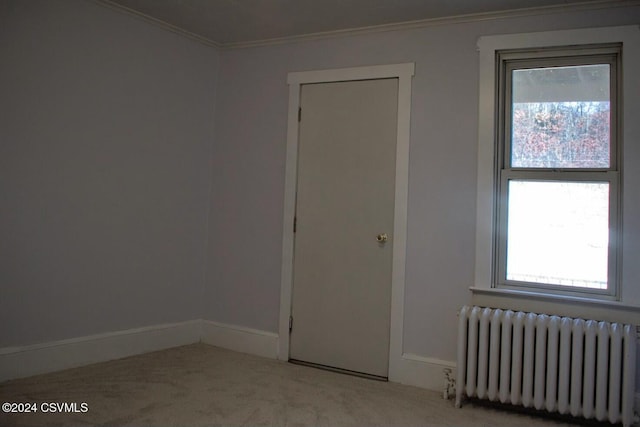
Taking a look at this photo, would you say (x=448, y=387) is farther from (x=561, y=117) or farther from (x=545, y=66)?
(x=545, y=66)

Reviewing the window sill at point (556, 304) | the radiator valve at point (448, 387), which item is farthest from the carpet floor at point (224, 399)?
the window sill at point (556, 304)

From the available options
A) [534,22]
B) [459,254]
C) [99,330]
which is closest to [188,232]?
[99,330]

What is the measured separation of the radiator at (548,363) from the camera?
2.43 m

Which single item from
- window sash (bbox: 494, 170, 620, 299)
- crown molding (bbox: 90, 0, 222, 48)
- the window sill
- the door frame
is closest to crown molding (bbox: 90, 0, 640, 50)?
crown molding (bbox: 90, 0, 222, 48)

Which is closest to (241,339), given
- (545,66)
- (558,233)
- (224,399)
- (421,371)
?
(224,399)

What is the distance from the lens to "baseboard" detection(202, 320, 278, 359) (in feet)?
11.7

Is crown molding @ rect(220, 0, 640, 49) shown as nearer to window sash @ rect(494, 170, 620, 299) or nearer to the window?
the window

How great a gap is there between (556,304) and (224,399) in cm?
200

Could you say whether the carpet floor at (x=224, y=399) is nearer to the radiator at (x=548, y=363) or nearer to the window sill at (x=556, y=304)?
the radiator at (x=548, y=363)

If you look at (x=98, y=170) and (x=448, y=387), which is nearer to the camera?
(x=448, y=387)

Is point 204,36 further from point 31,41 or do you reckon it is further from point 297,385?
point 297,385

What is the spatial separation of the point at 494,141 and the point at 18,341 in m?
3.15

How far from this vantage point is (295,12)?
3.11 metres

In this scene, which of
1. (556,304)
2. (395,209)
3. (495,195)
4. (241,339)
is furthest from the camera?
(241,339)
